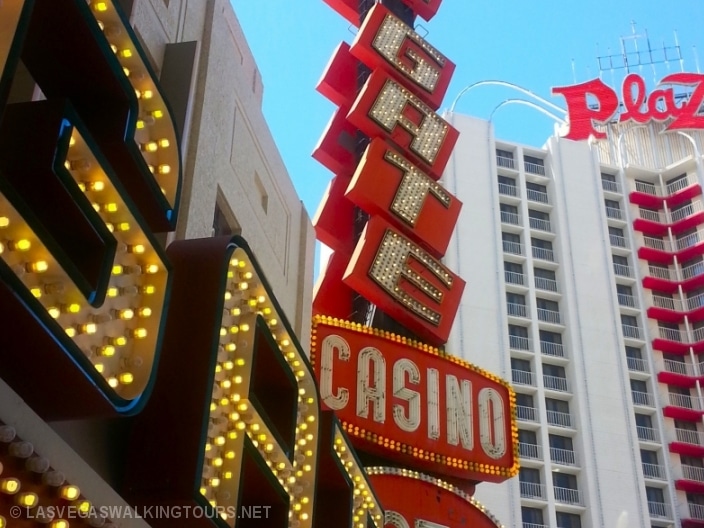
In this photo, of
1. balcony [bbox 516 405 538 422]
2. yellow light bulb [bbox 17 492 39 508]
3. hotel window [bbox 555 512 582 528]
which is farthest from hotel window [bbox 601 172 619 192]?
yellow light bulb [bbox 17 492 39 508]

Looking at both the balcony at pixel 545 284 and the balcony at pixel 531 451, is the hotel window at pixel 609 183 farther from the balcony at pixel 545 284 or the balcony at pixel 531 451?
the balcony at pixel 531 451

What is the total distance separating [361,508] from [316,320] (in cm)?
469

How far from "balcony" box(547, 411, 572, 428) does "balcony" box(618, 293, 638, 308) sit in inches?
333

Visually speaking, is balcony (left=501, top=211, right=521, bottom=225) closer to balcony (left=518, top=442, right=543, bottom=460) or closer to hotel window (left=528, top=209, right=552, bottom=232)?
hotel window (left=528, top=209, right=552, bottom=232)

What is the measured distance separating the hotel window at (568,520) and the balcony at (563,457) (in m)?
2.41

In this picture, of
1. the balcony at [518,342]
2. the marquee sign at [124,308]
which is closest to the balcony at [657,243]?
the balcony at [518,342]

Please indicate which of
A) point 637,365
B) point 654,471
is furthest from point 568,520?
point 637,365

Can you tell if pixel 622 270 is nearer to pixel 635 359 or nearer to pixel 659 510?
pixel 635 359

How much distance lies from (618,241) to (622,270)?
1845 mm

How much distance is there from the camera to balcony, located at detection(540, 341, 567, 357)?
5059 cm

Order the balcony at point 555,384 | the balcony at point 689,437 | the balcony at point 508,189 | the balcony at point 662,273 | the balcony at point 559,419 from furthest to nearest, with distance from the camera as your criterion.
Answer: the balcony at point 508,189
the balcony at point 662,273
the balcony at point 689,437
the balcony at point 555,384
the balcony at point 559,419

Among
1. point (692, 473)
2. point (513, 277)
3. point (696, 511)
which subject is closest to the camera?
point (696, 511)

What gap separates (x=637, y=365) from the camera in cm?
5188

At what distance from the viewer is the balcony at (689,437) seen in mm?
49656
